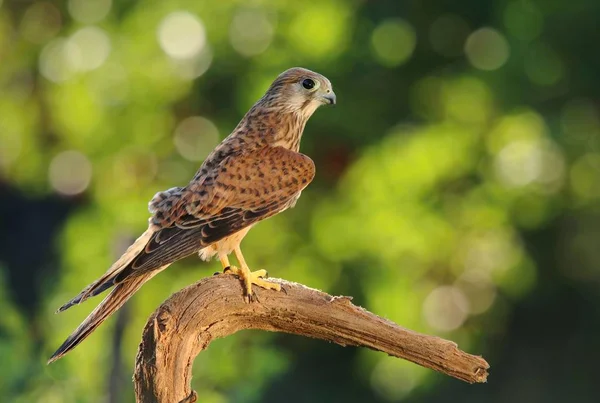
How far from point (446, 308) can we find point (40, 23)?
443 cm

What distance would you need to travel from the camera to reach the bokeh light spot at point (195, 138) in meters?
7.95

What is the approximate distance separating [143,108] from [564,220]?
14.6ft

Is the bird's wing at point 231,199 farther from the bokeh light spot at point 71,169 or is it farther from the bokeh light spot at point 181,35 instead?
the bokeh light spot at point 71,169

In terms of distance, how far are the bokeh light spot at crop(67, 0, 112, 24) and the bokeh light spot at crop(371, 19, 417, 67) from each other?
2387 millimetres

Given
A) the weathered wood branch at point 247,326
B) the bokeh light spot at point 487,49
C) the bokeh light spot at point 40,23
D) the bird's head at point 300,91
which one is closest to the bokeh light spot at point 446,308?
the bokeh light spot at point 487,49

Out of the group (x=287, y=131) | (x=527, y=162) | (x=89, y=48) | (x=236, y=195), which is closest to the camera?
(x=236, y=195)

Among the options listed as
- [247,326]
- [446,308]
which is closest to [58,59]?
[446,308]

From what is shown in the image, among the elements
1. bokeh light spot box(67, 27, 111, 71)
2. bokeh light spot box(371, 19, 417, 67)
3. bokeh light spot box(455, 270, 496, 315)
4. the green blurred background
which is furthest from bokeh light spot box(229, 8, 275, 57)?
bokeh light spot box(455, 270, 496, 315)

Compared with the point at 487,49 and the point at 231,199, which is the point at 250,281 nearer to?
the point at 231,199

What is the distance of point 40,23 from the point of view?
31.4 ft

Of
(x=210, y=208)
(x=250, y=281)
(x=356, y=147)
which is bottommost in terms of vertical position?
(x=250, y=281)

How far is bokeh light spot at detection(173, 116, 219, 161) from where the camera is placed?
7953 mm

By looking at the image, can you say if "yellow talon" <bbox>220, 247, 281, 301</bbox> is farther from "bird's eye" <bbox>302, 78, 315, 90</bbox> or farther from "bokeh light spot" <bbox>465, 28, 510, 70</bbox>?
"bokeh light spot" <bbox>465, 28, 510, 70</bbox>

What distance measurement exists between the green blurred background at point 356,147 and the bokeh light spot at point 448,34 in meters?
0.01
